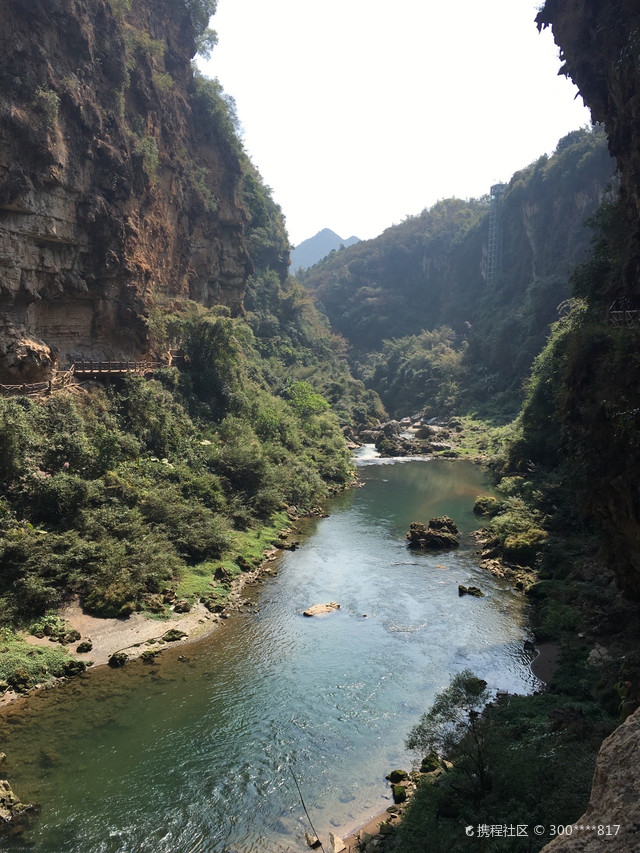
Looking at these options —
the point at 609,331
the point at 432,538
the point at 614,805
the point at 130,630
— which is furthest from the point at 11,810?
the point at 432,538

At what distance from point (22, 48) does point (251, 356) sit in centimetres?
3587

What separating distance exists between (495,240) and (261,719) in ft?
324

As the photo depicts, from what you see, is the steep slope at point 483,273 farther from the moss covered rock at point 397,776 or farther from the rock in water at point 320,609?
the moss covered rock at point 397,776

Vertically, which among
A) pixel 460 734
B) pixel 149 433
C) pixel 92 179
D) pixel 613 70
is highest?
pixel 92 179

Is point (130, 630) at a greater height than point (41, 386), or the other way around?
point (41, 386)

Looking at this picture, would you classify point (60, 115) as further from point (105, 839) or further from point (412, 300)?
point (412, 300)

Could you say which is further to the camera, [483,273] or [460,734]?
[483,273]

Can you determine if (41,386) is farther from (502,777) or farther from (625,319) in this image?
(502,777)

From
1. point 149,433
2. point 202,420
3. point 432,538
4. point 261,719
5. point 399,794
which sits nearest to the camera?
point 399,794

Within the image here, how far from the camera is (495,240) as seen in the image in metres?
99.1

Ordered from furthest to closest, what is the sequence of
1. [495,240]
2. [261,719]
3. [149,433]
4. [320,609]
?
[495,240] < [149,433] < [320,609] < [261,719]

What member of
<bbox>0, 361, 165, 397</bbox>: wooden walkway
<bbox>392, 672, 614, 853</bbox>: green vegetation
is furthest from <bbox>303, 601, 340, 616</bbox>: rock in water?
<bbox>0, 361, 165, 397</bbox>: wooden walkway

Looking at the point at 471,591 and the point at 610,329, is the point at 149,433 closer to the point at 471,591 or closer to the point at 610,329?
the point at 471,591

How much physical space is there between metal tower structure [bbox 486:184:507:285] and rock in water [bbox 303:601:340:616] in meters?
88.5
